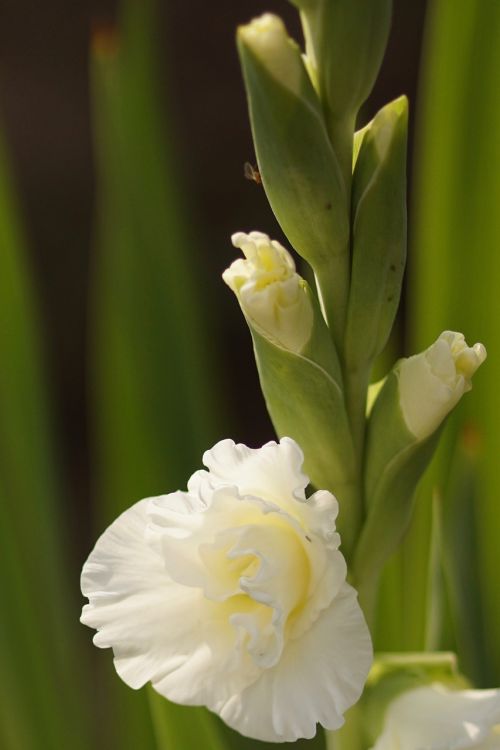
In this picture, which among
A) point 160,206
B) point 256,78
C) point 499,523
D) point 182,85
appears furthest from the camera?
point 182,85

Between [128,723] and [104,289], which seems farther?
[104,289]

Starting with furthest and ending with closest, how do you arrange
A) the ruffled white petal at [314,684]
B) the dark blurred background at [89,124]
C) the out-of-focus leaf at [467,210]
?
the dark blurred background at [89,124] < the out-of-focus leaf at [467,210] < the ruffled white petal at [314,684]

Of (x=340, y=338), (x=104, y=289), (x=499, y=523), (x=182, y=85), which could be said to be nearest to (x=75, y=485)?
(x=182, y=85)

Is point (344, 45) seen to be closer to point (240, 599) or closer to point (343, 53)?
point (343, 53)

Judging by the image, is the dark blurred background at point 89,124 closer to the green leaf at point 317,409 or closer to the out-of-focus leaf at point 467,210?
the out-of-focus leaf at point 467,210

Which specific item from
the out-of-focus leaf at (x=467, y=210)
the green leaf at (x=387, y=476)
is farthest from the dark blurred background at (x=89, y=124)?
the green leaf at (x=387, y=476)

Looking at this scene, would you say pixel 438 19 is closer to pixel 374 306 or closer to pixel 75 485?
Answer: pixel 374 306

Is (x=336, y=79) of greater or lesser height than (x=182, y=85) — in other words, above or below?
below
